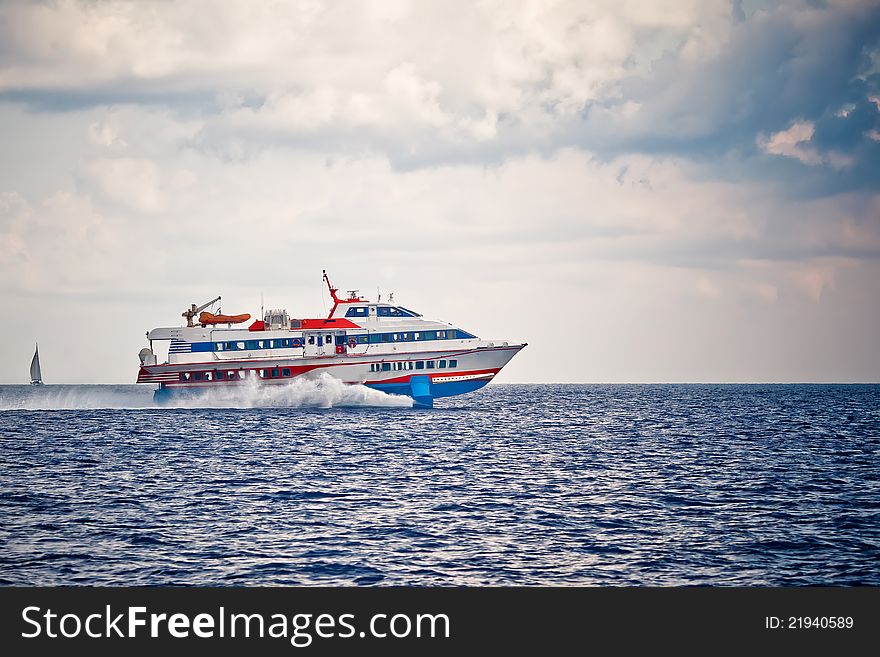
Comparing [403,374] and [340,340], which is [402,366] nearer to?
[403,374]

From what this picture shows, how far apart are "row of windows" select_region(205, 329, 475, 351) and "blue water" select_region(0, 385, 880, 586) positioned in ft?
53.0

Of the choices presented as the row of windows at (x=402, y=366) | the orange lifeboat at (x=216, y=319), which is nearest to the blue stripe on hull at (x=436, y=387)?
the row of windows at (x=402, y=366)

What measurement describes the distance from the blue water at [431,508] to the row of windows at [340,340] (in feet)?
53.0

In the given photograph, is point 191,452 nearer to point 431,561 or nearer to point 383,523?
point 383,523

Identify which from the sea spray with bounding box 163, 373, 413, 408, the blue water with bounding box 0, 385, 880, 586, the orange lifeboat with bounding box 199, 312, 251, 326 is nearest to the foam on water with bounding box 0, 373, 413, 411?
the sea spray with bounding box 163, 373, 413, 408

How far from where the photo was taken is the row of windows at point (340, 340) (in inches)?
3029

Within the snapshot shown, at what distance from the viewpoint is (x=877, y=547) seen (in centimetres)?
2458

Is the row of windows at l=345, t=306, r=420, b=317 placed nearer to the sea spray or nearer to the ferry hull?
the ferry hull

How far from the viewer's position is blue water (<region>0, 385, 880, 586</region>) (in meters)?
22.4

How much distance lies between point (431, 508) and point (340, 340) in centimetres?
4793

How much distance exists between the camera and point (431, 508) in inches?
1209

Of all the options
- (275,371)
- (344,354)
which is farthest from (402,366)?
(275,371)
